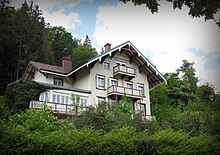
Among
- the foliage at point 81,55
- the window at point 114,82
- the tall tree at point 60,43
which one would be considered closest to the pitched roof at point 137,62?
the window at point 114,82

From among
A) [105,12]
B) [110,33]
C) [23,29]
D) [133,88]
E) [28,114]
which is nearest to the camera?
[105,12]

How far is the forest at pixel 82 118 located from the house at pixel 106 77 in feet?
7.24

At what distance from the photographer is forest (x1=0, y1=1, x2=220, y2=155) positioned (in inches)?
323

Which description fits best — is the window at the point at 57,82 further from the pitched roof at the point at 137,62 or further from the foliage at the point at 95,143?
the foliage at the point at 95,143

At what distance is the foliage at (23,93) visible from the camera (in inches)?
767

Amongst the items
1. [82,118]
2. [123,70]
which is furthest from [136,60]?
[82,118]

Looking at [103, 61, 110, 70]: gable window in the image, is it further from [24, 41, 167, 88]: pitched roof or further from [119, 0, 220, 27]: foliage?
[119, 0, 220, 27]: foliage

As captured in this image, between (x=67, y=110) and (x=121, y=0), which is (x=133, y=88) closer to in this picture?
(x=67, y=110)

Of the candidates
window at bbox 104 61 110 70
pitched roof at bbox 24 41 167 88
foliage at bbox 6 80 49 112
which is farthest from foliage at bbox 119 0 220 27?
window at bbox 104 61 110 70

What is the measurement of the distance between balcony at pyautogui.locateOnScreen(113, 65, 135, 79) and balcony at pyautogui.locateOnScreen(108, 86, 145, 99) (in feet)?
4.21

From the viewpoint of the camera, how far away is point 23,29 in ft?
89.0

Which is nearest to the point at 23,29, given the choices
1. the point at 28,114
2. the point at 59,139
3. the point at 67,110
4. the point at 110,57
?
the point at 110,57

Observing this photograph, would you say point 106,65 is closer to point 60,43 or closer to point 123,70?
point 123,70

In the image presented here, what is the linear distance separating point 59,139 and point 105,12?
179 inches
